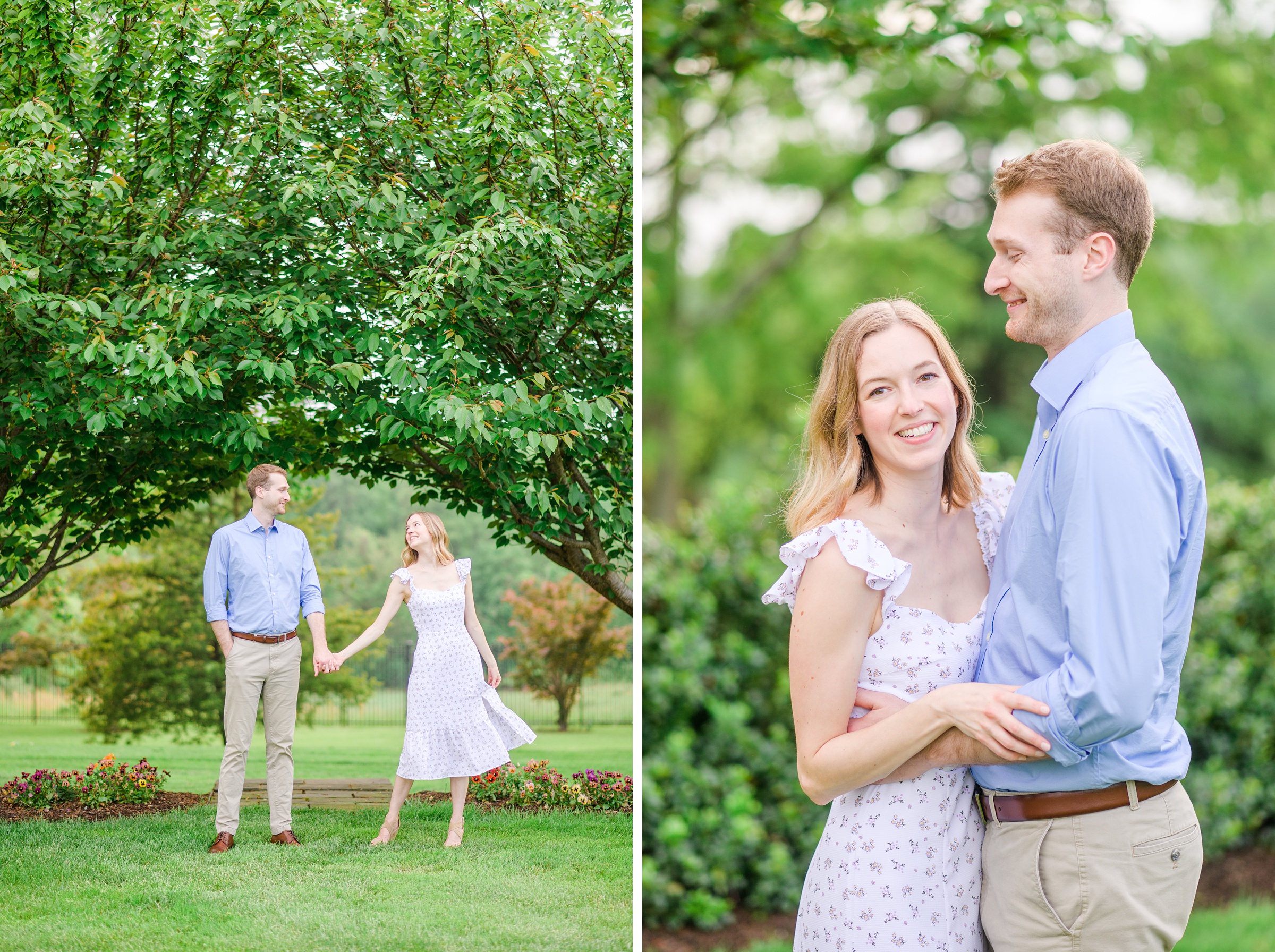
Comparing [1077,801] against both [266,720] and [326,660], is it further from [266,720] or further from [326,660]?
[266,720]

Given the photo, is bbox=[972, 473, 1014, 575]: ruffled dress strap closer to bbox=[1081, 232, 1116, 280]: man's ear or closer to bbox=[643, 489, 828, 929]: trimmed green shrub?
bbox=[1081, 232, 1116, 280]: man's ear

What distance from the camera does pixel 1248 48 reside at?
27.8ft

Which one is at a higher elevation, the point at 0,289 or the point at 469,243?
the point at 469,243

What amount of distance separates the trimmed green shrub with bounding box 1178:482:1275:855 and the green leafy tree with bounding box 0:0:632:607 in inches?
126

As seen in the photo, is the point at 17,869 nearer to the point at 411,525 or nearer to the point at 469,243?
the point at 411,525

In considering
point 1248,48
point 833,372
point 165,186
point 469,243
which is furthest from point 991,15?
point 1248,48

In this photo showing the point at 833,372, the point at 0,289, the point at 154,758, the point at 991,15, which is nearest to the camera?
the point at 833,372

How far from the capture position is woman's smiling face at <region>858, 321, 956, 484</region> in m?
2.24

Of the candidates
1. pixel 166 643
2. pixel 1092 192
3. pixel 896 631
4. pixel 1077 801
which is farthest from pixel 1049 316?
pixel 166 643

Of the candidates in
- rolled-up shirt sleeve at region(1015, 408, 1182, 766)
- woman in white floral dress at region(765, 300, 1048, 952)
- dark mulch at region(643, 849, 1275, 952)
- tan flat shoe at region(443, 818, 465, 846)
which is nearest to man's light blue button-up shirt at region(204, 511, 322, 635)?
tan flat shoe at region(443, 818, 465, 846)

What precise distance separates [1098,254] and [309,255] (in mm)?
3173

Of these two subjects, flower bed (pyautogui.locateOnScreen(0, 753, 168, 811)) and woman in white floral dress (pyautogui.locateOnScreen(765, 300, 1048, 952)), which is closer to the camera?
woman in white floral dress (pyautogui.locateOnScreen(765, 300, 1048, 952))

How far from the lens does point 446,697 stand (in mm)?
4359

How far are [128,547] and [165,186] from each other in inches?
57.3
